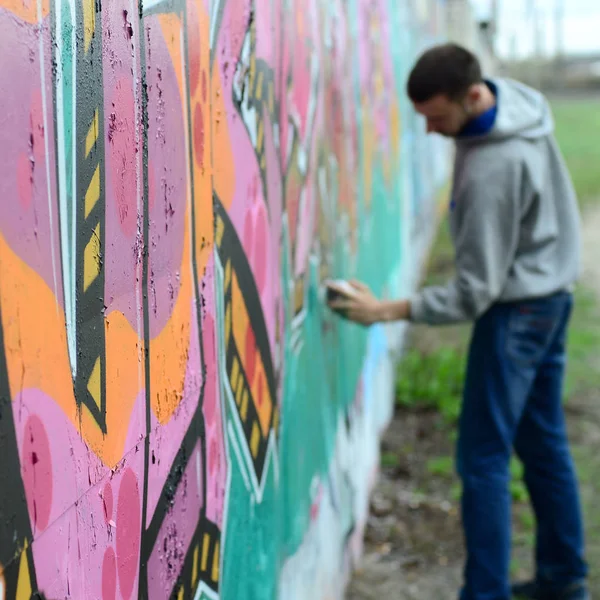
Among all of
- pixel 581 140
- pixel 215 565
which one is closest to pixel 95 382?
pixel 215 565

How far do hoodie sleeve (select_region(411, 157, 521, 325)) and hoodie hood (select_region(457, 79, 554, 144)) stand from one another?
0.12 m

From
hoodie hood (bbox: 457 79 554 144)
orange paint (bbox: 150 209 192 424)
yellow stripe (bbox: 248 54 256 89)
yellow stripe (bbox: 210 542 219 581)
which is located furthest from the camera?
hoodie hood (bbox: 457 79 554 144)

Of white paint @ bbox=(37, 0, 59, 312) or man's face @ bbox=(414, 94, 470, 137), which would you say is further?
man's face @ bbox=(414, 94, 470, 137)

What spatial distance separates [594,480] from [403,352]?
6.52 ft

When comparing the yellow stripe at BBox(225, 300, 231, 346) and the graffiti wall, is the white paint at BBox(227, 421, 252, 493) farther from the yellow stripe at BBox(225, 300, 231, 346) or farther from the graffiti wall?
the yellow stripe at BBox(225, 300, 231, 346)

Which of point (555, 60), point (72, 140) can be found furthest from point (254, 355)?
point (555, 60)

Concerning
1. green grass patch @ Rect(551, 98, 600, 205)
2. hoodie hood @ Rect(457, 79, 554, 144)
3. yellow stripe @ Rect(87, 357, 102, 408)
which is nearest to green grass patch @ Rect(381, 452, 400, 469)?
hoodie hood @ Rect(457, 79, 554, 144)

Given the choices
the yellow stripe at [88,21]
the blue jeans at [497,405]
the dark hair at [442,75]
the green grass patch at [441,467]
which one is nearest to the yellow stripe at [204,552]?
the yellow stripe at [88,21]

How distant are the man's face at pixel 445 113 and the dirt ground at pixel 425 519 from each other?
1.74 metres

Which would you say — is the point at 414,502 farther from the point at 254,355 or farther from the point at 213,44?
the point at 213,44

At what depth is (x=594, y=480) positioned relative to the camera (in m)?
4.42

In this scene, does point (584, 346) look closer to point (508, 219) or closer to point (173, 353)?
point (508, 219)

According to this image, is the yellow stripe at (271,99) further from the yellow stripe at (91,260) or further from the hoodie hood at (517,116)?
the yellow stripe at (91,260)

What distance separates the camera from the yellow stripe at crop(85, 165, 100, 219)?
1168 mm
